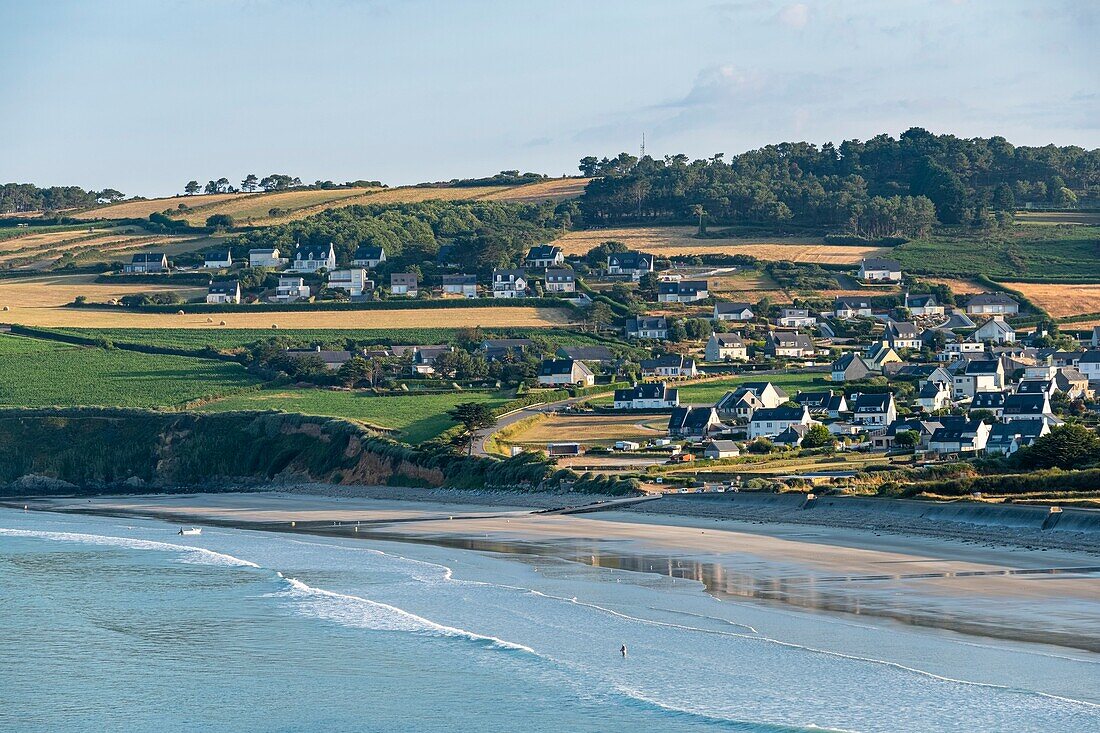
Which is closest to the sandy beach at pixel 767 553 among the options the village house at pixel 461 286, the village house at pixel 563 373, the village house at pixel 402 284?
the village house at pixel 563 373

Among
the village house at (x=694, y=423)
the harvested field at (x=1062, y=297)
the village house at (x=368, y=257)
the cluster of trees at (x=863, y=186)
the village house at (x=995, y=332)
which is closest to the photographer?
the village house at (x=694, y=423)

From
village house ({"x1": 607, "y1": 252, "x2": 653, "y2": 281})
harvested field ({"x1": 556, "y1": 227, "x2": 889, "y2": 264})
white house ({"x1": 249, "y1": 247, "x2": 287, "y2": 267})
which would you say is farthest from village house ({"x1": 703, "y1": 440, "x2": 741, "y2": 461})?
white house ({"x1": 249, "y1": 247, "x2": 287, "y2": 267})

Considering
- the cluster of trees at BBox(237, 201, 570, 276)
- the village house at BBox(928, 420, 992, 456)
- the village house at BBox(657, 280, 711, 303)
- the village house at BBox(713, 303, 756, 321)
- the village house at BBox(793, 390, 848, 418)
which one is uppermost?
the cluster of trees at BBox(237, 201, 570, 276)

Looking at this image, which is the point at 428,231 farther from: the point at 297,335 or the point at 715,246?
the point at 297,335

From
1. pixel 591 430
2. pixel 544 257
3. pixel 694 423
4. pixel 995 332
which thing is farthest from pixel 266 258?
pixel 694 423

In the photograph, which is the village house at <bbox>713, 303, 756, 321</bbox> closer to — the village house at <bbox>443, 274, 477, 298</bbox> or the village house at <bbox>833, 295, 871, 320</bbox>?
the village house at <bbox>833, 295, 871, 320</bbox>

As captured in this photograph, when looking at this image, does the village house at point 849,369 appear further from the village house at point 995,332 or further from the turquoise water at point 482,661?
the turquoise water at point 482,661
